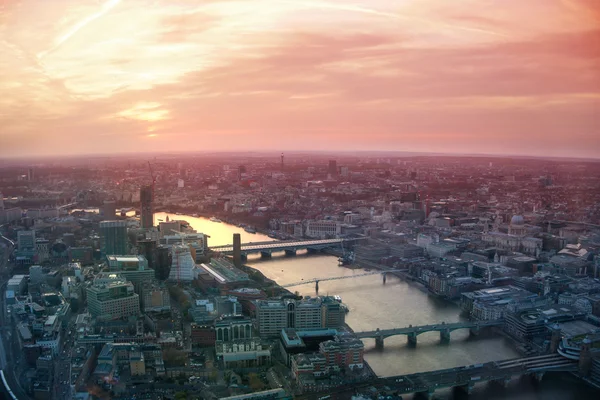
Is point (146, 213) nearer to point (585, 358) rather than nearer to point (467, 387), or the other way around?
point (467, 387)

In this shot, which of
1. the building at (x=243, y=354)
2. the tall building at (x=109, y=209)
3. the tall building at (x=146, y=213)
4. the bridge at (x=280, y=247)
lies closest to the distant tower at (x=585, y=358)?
the building at (x=243, y=354)

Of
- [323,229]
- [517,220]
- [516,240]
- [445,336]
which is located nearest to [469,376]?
[445,336]

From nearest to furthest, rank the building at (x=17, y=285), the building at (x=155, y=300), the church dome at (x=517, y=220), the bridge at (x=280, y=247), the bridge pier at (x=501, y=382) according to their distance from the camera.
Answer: the bridge pier at (x=501, y=382) < the building at (x=155, y=300) < the building at (x=17, y=285) < the bridge at (x=280, y=247) < the church dome at (x=517, y=220)

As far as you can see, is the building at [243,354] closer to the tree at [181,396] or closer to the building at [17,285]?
the tree at [181,396]

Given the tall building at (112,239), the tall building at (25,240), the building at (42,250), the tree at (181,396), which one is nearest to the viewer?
the tree at (181,396)

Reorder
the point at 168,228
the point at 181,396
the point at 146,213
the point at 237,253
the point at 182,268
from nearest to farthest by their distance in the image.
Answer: the point at 181,396, the point at 182,268, the point at 237,253, the point at 168,228, the point at 146,213

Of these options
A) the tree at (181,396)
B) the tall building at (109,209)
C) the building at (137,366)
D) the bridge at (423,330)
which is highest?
the tall building at (109,209)

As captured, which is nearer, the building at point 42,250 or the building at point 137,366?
the building at point 137,366

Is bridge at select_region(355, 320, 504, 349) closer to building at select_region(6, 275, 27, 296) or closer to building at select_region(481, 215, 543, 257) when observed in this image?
building at select_region(481, 215, 543, 257)
